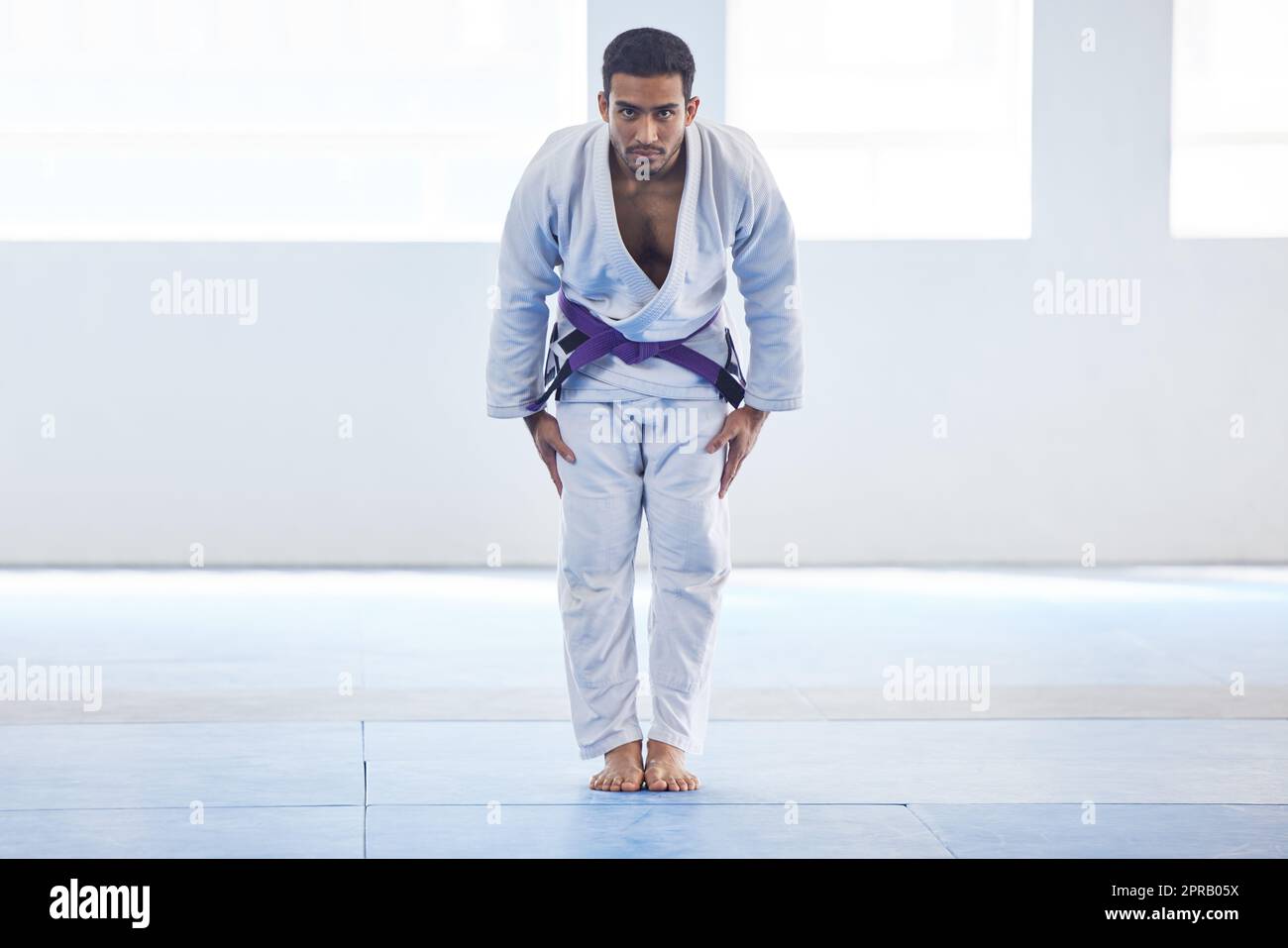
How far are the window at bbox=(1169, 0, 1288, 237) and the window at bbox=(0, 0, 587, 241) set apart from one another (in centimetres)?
274

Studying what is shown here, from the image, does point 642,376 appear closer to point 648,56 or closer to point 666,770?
point 648,56

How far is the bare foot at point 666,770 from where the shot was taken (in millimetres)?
3016

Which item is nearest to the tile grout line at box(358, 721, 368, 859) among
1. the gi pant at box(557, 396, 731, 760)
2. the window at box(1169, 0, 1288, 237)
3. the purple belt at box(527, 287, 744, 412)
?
the gi pant at box(557, 396, 731, 760)

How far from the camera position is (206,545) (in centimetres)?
716

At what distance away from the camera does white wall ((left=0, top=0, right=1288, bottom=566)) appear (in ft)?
23.5

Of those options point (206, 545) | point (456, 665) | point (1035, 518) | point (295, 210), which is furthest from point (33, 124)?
point (1035, 518)

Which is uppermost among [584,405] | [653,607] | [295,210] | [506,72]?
[506,72]

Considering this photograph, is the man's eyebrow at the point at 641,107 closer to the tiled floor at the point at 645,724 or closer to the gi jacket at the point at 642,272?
the gi jacket at the point at 642,272

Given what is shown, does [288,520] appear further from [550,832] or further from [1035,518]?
[550,832]

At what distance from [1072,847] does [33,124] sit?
5.99 meters

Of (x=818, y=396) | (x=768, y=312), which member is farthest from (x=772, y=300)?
(x=818, y=396)

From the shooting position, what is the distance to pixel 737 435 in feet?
10.2

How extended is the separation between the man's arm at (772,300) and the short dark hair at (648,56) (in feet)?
0.82

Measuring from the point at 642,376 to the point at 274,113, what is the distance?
4690 mm
